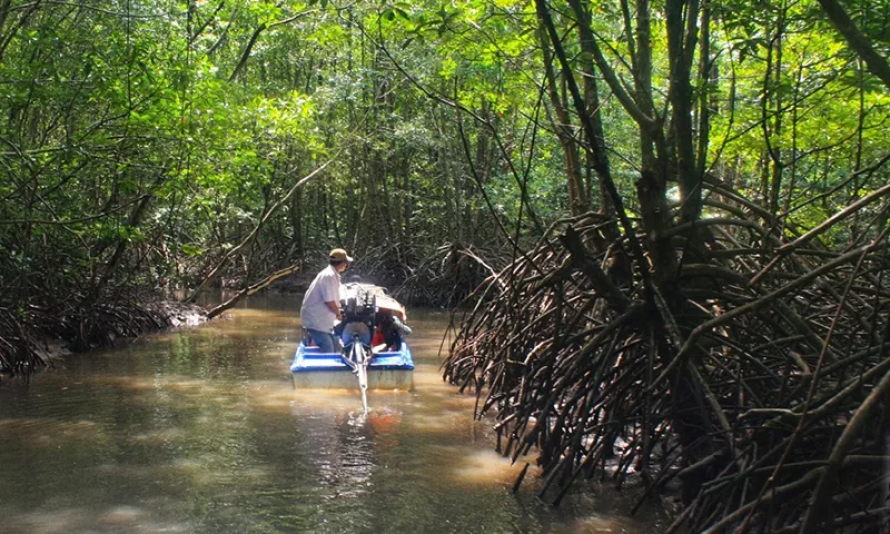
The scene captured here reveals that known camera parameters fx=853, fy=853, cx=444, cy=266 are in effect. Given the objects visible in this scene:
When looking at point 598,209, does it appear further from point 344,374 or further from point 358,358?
point 344,374

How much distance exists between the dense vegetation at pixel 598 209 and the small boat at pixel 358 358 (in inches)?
29.5

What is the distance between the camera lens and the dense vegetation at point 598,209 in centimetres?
398

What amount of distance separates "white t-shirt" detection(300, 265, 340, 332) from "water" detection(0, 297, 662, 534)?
2.37 ft

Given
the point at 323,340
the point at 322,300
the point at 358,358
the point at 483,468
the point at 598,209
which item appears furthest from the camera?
the point at 598,209

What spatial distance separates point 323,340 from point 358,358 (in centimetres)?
95

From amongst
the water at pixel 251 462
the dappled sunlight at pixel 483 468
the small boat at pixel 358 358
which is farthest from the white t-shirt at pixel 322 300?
the dappled sunlight at pixel 483 468

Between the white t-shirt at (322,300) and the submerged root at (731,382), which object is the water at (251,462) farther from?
the white t-shirt at (322,300)

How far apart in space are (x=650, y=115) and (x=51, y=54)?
5.72 m

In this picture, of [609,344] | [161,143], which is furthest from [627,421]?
[161,143]

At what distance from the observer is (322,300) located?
28.5 feet

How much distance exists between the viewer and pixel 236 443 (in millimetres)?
6371

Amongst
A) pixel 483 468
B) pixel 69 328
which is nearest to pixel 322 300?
pixel 483 468

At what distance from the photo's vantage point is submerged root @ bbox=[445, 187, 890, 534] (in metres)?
3.39

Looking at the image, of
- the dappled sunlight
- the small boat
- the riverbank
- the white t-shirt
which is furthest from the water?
the white t-shirt
